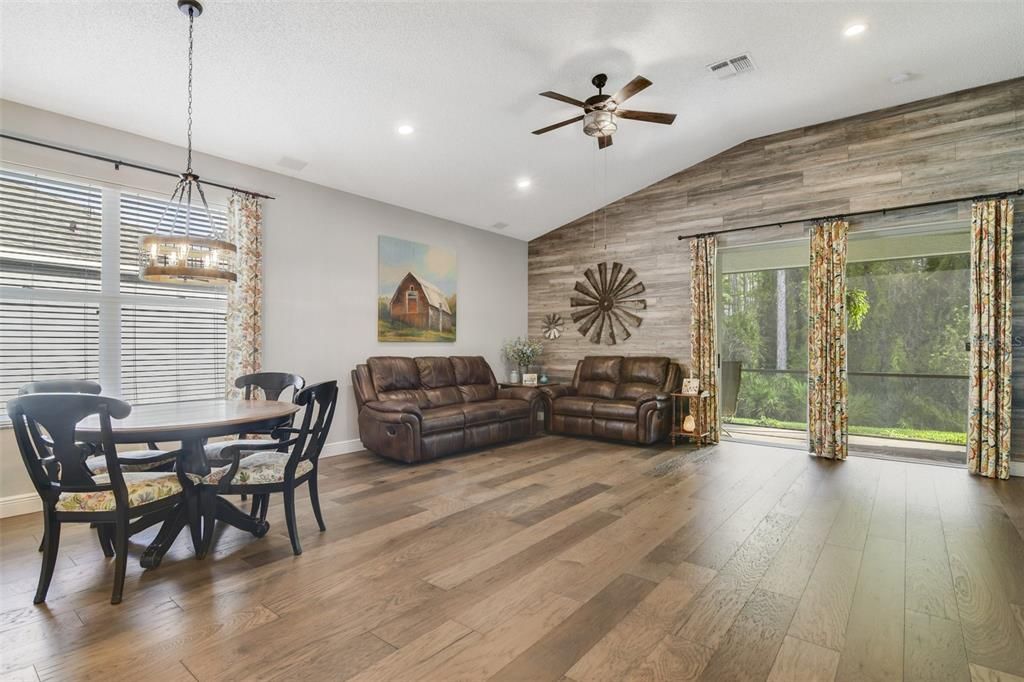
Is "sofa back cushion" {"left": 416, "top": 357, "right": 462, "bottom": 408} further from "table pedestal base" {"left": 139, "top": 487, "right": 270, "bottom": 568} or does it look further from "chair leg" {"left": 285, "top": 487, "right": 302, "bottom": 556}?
"table pedestal base" {"left": 139, "top": 487, "right": 270, "bottom": 568}

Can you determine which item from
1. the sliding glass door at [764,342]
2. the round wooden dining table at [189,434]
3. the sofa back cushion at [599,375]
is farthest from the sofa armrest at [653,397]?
the round wooden dining table at [189,434]

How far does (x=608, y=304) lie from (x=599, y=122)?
3553 millimetres

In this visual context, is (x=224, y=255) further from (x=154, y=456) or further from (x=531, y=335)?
(x=531, y=335)

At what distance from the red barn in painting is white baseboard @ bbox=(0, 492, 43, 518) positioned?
3.50 m

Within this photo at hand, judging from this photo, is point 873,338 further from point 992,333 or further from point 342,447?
point 342,447

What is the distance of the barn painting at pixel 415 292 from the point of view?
19.6 feet

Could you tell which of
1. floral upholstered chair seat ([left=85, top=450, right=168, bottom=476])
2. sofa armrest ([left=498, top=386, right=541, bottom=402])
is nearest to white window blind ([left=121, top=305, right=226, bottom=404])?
floral upholstered chair seat ([left=85, top=450, right=168, bottom=476])

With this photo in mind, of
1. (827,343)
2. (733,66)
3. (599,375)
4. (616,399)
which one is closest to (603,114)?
(733,66)

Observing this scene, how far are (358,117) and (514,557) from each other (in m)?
3.70

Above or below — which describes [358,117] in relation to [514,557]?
above

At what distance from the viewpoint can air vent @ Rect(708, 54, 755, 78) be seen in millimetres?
4056

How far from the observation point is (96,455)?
10.3 feet

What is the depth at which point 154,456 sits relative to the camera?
2920 mm

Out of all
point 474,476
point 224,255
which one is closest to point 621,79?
point 224,255
